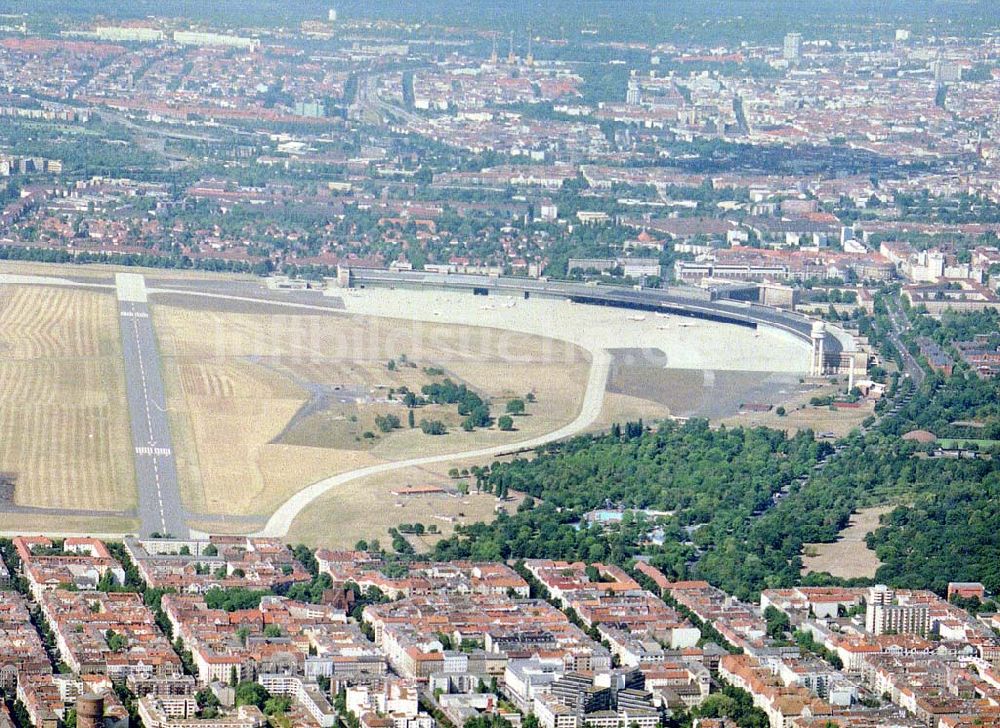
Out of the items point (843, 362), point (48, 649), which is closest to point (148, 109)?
point (843, 362)

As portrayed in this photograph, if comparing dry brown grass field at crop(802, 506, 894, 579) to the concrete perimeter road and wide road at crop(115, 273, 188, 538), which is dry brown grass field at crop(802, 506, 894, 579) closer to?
the concrete perimeter road

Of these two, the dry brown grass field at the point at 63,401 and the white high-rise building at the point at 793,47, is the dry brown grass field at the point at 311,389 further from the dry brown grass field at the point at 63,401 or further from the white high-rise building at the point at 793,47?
the white high-rise building at the point at 793,47

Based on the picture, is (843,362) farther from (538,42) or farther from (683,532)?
(538,42)

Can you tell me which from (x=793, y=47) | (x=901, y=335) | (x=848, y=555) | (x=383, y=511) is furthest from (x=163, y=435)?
(x=793, y=47)

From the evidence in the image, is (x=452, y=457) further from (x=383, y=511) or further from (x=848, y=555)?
(x=848, y=555)

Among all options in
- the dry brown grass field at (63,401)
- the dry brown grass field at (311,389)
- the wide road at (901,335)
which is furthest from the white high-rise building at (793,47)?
the dry brown grass field at (63,401)

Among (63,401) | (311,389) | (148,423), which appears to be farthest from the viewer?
(311,389)
